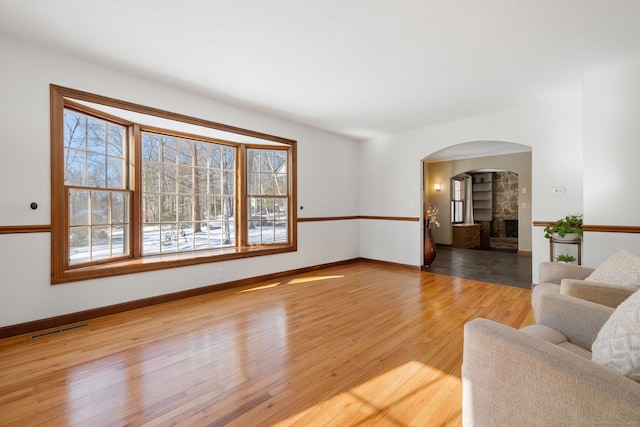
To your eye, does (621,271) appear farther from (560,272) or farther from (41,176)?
(41,176)

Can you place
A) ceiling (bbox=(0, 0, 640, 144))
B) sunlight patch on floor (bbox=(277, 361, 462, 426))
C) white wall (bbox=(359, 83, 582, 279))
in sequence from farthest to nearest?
white wall (bbox=(359, 83, 582, 279))
ceiling (bbox=(0, 0, 640, 144))
sunlight patch on floor (bbox=(277, 361, 462, 426))

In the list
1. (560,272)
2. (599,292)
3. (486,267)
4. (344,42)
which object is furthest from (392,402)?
(486,267)

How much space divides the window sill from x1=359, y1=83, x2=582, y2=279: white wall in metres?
2.16

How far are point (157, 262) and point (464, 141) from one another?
4.75 meters

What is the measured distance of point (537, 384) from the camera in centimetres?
98

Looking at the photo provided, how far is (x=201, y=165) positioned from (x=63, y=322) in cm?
236

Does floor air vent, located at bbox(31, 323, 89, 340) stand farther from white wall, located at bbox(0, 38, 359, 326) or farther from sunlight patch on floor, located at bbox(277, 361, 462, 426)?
sunlight patch on floor, located at bbox(277, 361, 462, 426)

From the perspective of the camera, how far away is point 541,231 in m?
4.00

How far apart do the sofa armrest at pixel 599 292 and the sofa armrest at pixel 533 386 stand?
39.9 inches

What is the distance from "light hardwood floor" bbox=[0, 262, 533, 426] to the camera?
1578mm

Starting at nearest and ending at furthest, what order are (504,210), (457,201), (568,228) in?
(568,228), (457,201), (504,210)

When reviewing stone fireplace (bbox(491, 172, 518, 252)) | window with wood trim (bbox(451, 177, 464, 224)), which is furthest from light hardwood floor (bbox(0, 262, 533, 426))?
stone fireplace (bbox(491, 172, 518, 252))

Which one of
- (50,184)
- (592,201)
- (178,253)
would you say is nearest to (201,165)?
(178,253)

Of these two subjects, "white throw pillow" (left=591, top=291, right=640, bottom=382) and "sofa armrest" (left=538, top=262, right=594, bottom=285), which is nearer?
"white throw pillow" (left=591, top=291, right=640, bottom=382)
